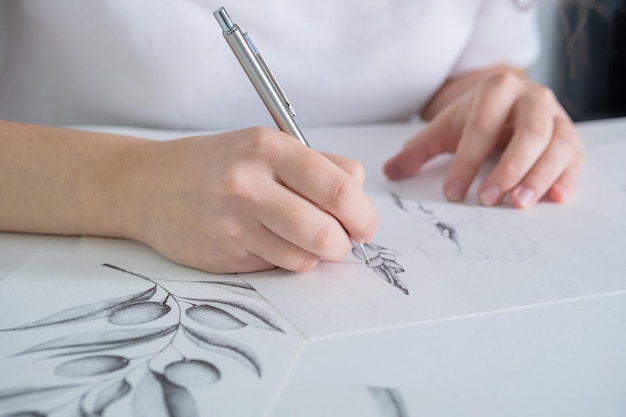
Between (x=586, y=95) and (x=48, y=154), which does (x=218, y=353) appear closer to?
(x=48, y=154)

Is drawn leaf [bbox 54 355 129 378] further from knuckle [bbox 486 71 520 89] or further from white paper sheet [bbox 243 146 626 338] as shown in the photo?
knuckle [bbox 486 71 520 89]

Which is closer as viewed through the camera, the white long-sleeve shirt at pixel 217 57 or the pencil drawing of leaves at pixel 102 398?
the pencil drawing of leaves at pixel 102 398

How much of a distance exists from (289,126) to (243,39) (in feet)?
0.21

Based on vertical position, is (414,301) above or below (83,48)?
below

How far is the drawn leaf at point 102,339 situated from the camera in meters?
0.38

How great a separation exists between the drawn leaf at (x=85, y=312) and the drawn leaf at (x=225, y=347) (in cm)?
5

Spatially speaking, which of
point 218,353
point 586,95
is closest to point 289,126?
point 218,353

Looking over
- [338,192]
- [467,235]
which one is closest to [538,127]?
[467,235]

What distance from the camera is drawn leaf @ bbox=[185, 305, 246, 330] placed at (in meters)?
0.40

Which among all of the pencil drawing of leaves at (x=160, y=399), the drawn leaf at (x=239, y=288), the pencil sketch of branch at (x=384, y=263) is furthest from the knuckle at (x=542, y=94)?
the pencil drawing of leaves at (x=160, y=399)

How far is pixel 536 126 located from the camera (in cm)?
64

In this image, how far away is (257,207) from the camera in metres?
0.45

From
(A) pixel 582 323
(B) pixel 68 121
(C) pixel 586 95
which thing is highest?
(B) pixel 68 121

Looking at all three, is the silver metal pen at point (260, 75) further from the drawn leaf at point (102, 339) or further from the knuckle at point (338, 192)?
the drawn leaf at point (102, 339)
